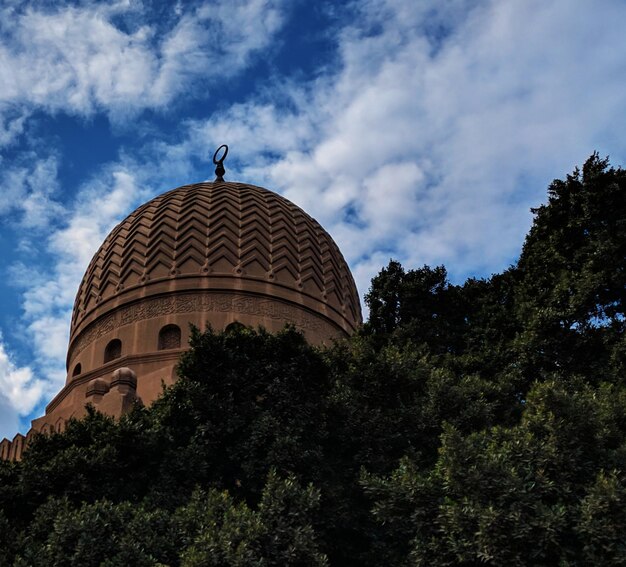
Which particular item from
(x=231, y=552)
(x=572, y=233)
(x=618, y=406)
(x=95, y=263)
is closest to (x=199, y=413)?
(x=231, y=552)

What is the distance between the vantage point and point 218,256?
1905 cm

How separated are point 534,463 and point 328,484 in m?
2.37

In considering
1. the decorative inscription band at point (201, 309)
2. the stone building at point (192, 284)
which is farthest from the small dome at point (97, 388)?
the decorative inscription band at point (201, 309)

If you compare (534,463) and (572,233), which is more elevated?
(572,233)

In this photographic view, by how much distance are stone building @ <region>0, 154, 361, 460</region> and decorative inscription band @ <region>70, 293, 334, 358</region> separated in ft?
0.09

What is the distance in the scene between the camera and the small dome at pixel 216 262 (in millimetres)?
18656

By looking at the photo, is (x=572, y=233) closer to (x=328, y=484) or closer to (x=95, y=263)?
(x=328, y=484)

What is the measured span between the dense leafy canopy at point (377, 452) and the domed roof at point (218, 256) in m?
5.62

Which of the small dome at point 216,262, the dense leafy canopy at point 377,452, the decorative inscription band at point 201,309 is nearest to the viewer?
the dense leafy canopy at point 377,452

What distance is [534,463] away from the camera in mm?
8680

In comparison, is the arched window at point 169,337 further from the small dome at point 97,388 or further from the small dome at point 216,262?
the small dome at point 97,388

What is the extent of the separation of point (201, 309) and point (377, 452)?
336 inches

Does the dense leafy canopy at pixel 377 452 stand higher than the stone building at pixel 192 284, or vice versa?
the stone building at pixel 192 284

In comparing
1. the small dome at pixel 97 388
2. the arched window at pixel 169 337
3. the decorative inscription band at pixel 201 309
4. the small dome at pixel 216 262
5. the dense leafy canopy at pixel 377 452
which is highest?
the small dome at pixel 216 262
